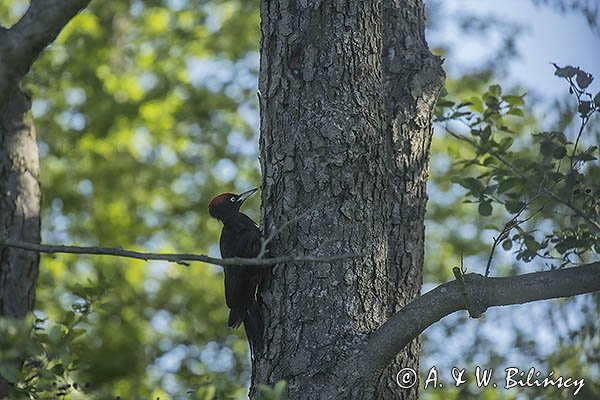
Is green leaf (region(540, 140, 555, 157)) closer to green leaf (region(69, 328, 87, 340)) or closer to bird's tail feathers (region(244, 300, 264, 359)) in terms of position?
bird's tail feathers (region(244, 300, 264, 359))

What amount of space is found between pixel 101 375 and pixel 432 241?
19.0 ft

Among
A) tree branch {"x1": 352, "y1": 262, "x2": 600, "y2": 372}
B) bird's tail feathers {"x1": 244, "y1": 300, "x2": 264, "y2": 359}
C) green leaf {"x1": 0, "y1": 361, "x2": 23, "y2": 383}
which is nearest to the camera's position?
green leaf {"x1": 0, "y1": 361, "x2": 23, "y2": 383}

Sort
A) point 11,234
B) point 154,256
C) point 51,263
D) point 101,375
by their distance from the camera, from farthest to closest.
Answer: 1. point 51,263
2. point 101,375
3. point 11,234
4. point 154,256

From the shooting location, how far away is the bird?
4.27 meters

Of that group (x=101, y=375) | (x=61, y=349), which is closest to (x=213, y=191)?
(x=101, y=375)

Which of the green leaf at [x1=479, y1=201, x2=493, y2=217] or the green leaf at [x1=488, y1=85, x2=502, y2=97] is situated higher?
the green leaf at [x1=488, y1=85, x2=502, y2=97]

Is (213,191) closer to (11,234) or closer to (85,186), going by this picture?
(85,186)

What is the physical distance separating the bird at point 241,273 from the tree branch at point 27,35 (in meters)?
1.56

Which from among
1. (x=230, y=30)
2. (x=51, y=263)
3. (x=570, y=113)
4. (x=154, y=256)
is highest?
(x=230, y=30)

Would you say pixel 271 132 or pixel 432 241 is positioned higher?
pixel 432 241

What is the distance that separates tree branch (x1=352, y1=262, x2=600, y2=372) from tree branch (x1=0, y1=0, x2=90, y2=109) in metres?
1.70

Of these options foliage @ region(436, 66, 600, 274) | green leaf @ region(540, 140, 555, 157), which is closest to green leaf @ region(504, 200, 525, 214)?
foliage @ region(436, 66, 600, 274)

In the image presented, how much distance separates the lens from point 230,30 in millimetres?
14305

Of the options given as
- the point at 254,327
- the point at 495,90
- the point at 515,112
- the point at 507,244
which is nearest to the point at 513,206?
the point at 507,244
